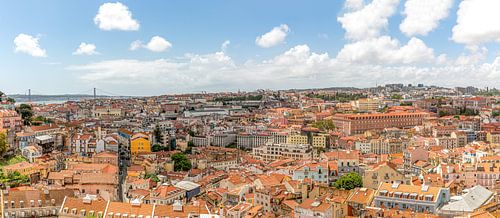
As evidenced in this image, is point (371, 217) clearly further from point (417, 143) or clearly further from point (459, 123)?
point (459, 123)

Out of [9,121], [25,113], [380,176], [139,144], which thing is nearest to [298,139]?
[139,144]

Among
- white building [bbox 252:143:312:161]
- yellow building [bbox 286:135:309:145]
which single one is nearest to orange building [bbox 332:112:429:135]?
yellow building [bbox 286:135:309:145]

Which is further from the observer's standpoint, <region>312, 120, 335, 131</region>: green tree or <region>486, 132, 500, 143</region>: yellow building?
<region>312, 120, 335, 131</region>: green tree

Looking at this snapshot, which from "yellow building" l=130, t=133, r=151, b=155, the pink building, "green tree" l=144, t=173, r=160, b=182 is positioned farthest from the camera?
"yellow building" l=130, t=133, r=151, b=155

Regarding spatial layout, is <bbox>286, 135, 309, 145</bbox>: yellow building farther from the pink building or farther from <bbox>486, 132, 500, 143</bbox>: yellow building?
the pink building

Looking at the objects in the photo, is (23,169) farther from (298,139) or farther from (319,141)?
(319,141)

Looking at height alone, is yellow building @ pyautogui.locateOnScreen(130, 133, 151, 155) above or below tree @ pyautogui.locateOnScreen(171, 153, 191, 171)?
above

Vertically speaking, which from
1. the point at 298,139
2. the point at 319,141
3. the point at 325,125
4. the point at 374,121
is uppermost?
the point at 374,121

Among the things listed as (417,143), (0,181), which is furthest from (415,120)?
(0,181)
